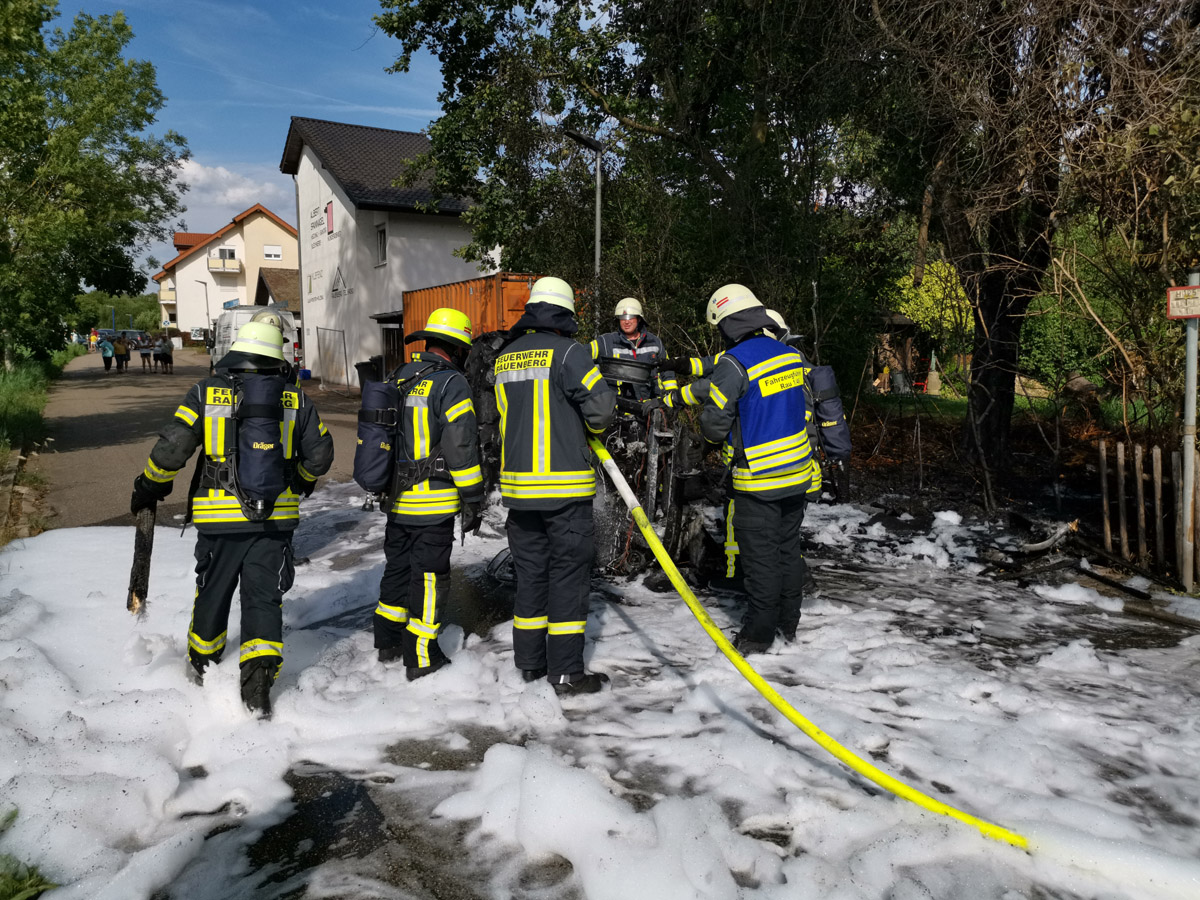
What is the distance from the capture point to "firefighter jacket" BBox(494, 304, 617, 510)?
4.33 m

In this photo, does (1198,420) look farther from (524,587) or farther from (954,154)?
(524,587)

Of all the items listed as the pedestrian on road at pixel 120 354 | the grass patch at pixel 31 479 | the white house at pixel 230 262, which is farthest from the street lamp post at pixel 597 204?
the white house at pixel 230 262

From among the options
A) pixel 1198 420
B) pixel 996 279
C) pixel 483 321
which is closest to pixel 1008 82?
pixel 996 279

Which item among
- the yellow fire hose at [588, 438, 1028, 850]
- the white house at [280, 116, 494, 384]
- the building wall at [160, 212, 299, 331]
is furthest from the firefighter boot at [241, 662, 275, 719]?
the building wall at [160, 212, 299, 331]

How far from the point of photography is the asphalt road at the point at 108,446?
28.9 ft

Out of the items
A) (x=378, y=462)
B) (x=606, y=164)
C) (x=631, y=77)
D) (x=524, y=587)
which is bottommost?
(x=524, y=587)

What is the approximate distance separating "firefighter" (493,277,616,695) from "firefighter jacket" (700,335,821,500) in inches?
31.8

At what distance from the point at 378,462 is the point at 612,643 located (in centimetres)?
182

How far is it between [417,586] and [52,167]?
1083 cm

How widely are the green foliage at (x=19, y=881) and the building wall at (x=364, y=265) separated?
2182 centimetres

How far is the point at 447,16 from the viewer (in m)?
16.0

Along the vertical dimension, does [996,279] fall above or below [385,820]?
above

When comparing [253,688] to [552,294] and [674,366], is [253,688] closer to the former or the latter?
[552,294]

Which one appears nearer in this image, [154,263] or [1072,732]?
[1072,732]
